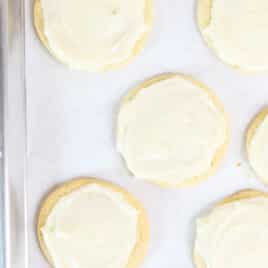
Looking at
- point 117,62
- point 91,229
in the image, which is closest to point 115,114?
point 117,62

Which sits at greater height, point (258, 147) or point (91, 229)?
point (258, 147)

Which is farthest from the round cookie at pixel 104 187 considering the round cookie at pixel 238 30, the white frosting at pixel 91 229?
the round cookie at pixel 238 30

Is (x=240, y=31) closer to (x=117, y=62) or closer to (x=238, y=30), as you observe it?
(x=238, y=30)

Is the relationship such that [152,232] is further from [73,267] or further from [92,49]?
[92,49]

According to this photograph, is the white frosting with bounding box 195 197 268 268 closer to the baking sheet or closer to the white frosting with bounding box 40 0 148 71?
the baking sheet

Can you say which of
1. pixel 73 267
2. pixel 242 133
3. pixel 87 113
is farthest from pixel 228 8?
pixel 73 267
